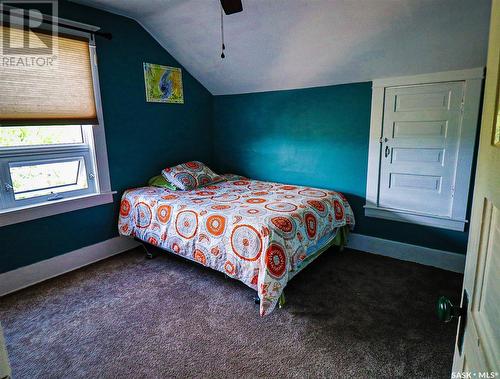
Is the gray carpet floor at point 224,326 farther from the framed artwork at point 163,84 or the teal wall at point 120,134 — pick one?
the framed artwork at point 163,84

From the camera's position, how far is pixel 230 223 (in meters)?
2.24

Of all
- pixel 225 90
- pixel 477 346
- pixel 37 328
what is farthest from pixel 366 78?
pixel 37 328

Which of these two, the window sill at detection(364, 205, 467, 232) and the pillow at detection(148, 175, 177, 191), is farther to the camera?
the pillow at detection(148, 175, 177, 191)

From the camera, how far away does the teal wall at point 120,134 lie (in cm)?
253

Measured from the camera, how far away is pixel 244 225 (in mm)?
2154

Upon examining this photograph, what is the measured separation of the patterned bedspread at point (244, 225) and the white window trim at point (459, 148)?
34 centimetres

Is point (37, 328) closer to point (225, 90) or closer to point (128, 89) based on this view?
point (128, 89)

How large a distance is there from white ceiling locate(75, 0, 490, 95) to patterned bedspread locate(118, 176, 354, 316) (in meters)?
1.25

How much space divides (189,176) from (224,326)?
5.66ft

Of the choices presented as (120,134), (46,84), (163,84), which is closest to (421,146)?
(163,84)

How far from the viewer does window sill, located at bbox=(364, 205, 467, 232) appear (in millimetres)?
2617

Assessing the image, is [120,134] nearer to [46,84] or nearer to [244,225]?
[46,84]

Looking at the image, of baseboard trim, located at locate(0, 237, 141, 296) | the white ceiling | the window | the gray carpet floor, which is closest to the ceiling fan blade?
the white ceiling

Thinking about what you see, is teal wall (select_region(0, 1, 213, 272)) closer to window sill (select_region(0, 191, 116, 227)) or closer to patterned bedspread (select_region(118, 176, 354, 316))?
window sill (select_region(0, 191, 116, 227))
